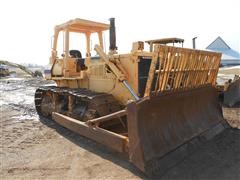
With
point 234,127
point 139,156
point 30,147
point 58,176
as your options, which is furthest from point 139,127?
point 234,127

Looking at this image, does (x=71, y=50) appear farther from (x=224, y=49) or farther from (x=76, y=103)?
(x=224, y=49)

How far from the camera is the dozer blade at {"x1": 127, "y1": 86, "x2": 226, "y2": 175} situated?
387cm

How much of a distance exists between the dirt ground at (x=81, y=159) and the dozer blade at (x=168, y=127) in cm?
18

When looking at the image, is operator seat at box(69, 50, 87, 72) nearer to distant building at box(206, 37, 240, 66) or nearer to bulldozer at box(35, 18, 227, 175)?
bulldozer at box(35, 18, 227, 175)

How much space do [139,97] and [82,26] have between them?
117 inches

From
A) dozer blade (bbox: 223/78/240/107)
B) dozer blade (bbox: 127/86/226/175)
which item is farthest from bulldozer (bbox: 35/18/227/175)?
dozer blade (bbox: 223/78/240/107)

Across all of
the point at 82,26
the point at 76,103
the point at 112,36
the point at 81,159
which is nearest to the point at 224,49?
the point at 82,26

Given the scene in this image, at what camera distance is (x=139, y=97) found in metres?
5.35

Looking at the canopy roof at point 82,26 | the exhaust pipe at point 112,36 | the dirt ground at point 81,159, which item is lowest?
the dirt ground at point 81,159

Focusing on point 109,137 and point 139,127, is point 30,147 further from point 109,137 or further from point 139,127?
point 139,127

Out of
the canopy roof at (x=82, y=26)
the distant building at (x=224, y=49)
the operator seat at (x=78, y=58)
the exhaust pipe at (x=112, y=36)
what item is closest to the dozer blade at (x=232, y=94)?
the exhaust pipe at (x=112, y=36)

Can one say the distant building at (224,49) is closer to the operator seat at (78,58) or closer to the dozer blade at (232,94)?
the dozer blade at (232,94)

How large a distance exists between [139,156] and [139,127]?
40 cm

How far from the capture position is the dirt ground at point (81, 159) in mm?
3965
